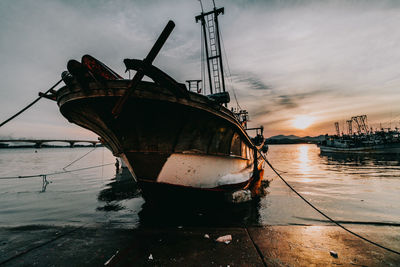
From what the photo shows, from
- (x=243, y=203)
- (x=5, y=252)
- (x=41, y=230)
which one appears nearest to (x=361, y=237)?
(x=243, y=203)

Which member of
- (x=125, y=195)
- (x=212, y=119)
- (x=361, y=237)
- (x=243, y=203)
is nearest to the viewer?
(x=361, y=237)

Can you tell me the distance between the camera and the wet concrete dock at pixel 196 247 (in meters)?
2.79

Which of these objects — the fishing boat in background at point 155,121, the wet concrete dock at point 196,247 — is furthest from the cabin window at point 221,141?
the wet concrete dock at point 196,247

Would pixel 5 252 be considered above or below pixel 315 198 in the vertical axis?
above

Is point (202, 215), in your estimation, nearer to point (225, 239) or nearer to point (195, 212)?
point (195, 212)

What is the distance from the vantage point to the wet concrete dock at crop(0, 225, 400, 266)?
2789mm

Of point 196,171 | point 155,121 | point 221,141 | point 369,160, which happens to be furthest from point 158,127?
point 369,160

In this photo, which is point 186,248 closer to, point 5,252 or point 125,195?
point 5,252

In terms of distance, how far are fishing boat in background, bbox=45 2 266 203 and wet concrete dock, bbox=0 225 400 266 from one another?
142cm

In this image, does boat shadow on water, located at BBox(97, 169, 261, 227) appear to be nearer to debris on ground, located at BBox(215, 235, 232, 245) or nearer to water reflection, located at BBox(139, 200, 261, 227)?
water reflection, located at BBox(139, 200, 261, 227)

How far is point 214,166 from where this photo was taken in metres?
5.53

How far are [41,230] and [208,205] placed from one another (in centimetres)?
466

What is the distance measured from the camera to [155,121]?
4355 millimetres

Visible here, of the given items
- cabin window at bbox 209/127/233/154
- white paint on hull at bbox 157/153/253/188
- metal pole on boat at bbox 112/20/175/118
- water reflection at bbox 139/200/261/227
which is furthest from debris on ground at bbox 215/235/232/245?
metal pole on boat at bbox 112/20/175/118
